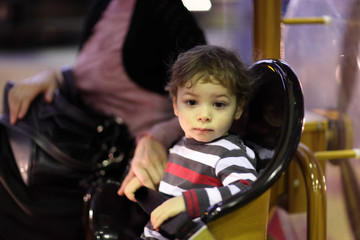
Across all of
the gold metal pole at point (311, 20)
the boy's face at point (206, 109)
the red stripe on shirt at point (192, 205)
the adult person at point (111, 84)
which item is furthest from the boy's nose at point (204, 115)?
the gold metal pole at point (311, 20)

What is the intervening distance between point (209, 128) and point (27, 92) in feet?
2.03

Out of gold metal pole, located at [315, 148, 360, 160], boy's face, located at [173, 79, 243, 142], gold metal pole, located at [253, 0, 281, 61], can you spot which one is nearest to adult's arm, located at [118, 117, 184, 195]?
boy's face, located at [173, 79, 243, 142]

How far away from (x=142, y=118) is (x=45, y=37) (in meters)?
5.27

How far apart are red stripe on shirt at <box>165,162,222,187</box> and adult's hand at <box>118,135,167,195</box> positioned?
7 centimetres

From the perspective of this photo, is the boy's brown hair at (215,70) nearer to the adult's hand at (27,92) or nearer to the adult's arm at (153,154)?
the adult's arm at (153,154)

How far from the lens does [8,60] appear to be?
15.5 feet

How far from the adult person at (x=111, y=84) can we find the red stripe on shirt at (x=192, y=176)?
0.13 m

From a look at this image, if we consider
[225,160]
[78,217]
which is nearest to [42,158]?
[78,217]

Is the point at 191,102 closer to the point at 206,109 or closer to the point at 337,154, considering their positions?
the point at 206,109

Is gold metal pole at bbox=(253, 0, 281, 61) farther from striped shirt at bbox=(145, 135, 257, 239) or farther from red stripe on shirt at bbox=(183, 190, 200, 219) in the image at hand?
red stripe on shirt at bbox=(183, 190, 200, 219)

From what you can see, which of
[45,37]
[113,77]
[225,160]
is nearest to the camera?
[225,160]

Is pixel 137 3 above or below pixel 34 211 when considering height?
above

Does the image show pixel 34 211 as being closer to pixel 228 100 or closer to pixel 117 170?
pixel 117 170

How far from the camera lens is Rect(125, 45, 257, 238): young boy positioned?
0.67m
